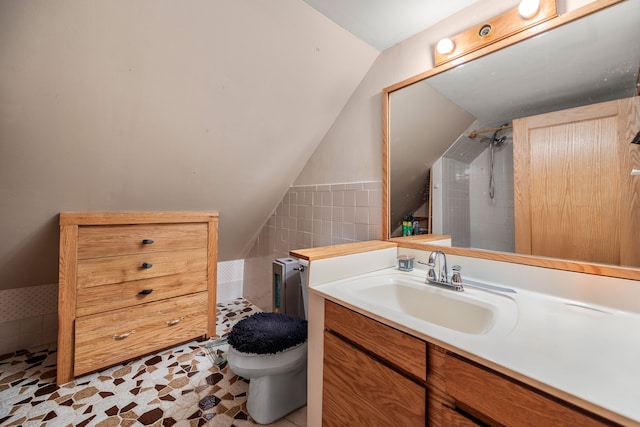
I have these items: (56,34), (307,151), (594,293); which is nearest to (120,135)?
(56,34)

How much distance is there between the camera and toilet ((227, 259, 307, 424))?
127 cm

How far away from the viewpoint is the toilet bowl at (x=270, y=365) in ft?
4.16

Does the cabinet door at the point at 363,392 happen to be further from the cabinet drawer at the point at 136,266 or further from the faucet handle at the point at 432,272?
the cabinet drawer at the point at 136,266

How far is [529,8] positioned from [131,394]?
8.69ft

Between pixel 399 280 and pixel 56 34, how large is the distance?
1.78 m

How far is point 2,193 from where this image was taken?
1.39 meters

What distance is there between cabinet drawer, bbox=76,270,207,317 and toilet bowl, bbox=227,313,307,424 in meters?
0.80

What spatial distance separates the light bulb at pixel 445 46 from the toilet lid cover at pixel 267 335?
1.59 metres

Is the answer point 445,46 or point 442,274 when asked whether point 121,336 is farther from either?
point 445,46

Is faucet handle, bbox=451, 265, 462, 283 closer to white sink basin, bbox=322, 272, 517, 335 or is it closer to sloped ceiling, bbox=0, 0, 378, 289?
white sink basin, bbox=322, 272, 517, 335

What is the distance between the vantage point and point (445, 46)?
126 cm

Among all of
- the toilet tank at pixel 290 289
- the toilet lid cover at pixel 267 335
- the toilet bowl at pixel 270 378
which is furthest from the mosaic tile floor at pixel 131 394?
the toilet tank at pixel 290 289

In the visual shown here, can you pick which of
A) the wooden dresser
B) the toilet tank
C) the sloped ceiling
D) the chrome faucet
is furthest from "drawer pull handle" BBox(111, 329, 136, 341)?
the chrome faucet

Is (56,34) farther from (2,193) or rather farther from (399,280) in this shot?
(399,280)
